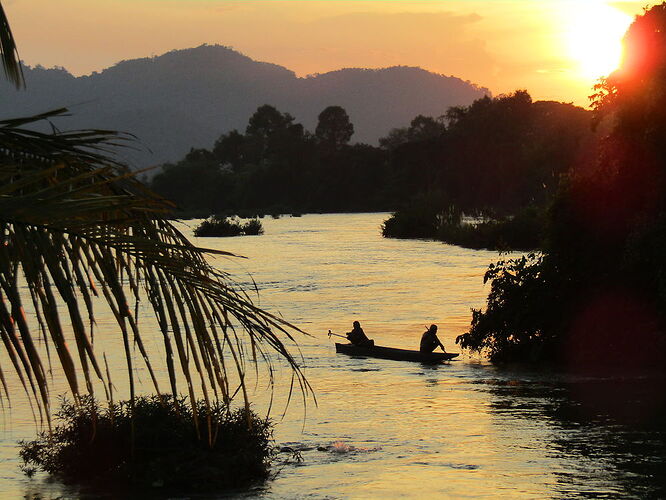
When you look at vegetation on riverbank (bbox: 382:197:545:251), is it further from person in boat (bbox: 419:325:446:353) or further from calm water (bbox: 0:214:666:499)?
person in boat (bbox: 419:325:446:353)

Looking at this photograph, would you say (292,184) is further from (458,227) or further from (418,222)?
(458,227)

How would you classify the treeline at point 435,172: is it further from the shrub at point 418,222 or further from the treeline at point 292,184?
the shrub at point 418,222

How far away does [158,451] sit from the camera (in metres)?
15.6

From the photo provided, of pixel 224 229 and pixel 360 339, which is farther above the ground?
pixel 224 229

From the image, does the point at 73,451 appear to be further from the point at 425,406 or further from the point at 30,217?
the point at 30,217

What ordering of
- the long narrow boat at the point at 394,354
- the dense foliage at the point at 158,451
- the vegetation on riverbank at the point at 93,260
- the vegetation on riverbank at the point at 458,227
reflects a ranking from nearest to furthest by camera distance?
the vegetation on riverbank at the point at 93,260
the dense foliage at the point at 158,451
the long narrow boat at the point at 394,354
the vegetation on riverbank at the point at 458,227

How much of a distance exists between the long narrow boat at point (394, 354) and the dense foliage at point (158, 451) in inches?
539

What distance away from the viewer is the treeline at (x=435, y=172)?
127 meters

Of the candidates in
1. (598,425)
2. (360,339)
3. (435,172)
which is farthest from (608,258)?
(435,172)

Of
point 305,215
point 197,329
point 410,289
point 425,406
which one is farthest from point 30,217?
point 305,215

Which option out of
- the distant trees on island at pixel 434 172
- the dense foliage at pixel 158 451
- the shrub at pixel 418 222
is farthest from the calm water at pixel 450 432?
the distant trees on island at pixel 434 172

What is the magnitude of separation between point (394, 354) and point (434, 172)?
13260 centimetres

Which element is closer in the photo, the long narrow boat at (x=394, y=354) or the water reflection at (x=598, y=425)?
the water reflection at (x=598, y=425)

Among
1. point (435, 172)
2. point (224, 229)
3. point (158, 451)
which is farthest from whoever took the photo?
point (435, 172)
